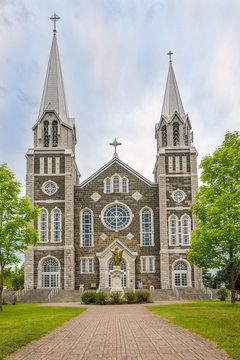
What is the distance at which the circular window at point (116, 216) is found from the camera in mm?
47719

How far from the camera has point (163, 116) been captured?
51.2 meters

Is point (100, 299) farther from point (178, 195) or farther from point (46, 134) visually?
point (46, 134)

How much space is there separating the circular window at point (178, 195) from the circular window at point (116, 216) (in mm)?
5395

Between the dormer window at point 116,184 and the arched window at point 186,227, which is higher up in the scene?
the dormer window at point 116,184

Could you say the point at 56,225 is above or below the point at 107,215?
below

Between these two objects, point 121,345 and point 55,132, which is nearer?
point 121,345

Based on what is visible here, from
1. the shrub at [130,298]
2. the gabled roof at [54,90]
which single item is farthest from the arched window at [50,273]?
the gabled roof at [54,90]

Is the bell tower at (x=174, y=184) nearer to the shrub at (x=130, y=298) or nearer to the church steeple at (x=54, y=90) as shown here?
the church steeple at (x=54, y=90)

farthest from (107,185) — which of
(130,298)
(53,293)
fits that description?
(130,298)

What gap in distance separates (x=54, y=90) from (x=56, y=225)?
658 inches

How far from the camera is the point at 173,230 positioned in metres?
46.9

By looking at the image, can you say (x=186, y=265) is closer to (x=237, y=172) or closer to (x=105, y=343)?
(x=237, y=172)

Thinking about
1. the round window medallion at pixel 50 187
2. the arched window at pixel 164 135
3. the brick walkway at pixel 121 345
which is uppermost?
the arched window at pixel 164 135

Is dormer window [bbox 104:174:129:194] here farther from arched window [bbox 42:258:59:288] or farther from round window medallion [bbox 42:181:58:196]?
arched window [bbox 42:258:59:288]
